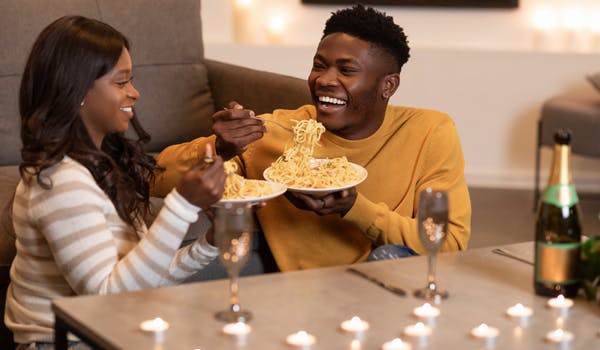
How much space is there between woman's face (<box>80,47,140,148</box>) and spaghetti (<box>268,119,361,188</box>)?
0.40 m

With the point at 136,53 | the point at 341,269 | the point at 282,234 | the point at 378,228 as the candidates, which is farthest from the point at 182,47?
the point at 341,269

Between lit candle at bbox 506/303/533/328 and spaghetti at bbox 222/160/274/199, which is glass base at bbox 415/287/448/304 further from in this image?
spaghetti at bbox 222/160/274/199

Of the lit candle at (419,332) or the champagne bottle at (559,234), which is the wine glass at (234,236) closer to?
the lit candle at (419,332)

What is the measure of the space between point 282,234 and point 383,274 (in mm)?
716

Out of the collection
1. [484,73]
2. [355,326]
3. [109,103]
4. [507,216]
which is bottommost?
[507,216]

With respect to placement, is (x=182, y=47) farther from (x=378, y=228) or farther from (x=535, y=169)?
(x=535, y=169)

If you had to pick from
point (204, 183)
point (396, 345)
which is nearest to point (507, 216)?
point (204, 183)

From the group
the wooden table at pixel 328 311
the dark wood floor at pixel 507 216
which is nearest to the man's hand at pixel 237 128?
the wooden table at pixel 328 311

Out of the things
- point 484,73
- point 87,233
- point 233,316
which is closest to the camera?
point 233,316

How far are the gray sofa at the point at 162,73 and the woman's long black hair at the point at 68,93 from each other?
1214mm

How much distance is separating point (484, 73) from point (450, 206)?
318 centimetres

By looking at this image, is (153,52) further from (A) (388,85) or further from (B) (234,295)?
(B) (234,295)

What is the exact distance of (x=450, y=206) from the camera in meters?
2.47

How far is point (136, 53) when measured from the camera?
369 centimetres
